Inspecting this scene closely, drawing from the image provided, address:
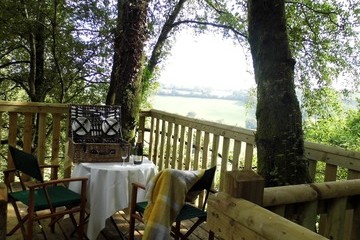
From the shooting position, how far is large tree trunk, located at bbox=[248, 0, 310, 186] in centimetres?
200

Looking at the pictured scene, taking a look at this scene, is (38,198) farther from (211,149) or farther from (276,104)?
(276,104)

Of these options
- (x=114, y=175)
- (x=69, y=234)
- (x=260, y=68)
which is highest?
(x=260, y=68)

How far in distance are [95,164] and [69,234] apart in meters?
0.68

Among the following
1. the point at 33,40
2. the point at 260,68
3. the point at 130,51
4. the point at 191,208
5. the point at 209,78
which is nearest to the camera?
the point at 260,68

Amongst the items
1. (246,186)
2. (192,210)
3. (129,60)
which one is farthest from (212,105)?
(246,186)

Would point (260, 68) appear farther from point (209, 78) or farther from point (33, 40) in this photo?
point (209, 78)

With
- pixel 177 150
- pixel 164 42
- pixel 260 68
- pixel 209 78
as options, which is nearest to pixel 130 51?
pixel 177 150

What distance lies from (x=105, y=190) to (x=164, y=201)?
950mm

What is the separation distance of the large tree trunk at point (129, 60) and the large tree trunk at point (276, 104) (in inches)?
84.7

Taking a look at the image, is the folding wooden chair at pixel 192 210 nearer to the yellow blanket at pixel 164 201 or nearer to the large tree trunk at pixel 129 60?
the yellow blanket at pixel 164 201

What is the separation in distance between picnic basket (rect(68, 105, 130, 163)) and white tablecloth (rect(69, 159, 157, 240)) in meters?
0.14

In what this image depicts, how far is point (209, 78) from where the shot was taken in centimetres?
1227

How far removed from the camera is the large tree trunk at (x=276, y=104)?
6.56ft

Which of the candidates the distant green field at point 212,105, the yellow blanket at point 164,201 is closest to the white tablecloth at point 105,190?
the yellow blanket at point 164,201
